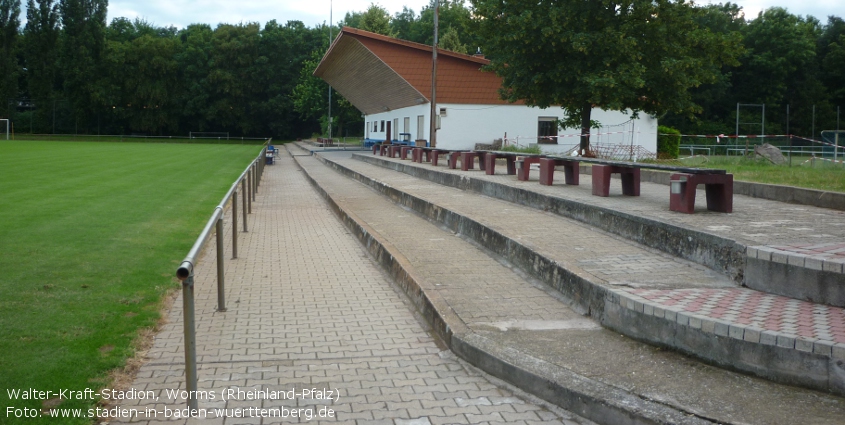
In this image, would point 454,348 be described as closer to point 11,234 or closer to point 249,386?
point 249,386

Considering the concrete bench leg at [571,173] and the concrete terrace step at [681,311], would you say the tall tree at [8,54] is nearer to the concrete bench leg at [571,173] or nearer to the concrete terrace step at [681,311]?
the concrete bench leg at [571,173]

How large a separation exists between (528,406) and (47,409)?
9.20 feet

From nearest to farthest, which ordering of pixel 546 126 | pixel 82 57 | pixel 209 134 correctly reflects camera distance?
1. pixel 546 126
2. pixel 82 57
3. pixel 209 134

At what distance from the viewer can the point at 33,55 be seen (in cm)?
7875

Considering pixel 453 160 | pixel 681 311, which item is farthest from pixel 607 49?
pixel 681 311

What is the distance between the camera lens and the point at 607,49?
93.1 feet

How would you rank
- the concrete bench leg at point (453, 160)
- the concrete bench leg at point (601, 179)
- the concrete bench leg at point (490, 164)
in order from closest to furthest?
the concrete bench leg at point (601, 179) → the concrete bench leg at point (490, 164) → the concrete bench leg at point (453, 160)

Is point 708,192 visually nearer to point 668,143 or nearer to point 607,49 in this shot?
point 607,49

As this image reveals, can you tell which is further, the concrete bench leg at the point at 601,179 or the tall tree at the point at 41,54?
the tall tree at the point at 41,54

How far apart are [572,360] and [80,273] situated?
223 inches

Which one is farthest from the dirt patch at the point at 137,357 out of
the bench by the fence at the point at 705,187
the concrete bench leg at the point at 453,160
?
the concrete bench leg at the point at 453,160

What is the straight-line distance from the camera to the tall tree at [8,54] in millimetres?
76125

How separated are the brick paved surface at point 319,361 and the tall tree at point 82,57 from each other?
3034 inches

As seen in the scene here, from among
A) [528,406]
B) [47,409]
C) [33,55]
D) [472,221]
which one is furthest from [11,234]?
[33,55]
